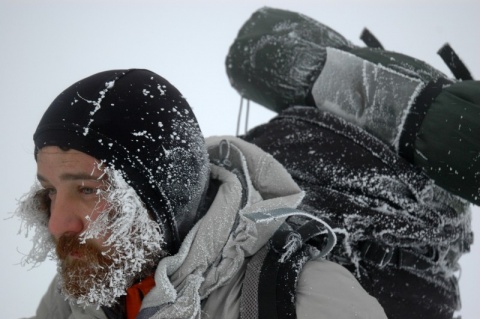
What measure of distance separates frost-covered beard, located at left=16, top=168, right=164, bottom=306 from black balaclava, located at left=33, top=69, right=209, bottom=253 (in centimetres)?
2

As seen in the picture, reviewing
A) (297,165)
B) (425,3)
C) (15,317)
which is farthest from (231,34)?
(297,165)

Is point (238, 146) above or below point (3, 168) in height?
above

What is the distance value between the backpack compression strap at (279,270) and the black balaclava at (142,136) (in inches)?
6.0

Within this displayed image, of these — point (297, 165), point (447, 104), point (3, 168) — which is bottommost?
point (3, 168)

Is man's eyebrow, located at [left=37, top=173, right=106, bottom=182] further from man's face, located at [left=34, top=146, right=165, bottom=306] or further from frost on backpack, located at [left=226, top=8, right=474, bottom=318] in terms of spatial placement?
frost on backpack, located at [left=226, top=8, right=474, bottom=318]

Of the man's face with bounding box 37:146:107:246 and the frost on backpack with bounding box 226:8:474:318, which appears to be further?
the frost on backpack with bounding box 226:8:474:318

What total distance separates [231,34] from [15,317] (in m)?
1.68

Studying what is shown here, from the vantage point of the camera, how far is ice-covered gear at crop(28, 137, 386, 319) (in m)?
0.98

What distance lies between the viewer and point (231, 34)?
302cm

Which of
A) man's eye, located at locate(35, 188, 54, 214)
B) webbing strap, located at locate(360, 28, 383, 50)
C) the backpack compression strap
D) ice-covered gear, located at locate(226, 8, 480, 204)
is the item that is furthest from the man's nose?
webbing strap, located at locate(360, 28, 383, 50)

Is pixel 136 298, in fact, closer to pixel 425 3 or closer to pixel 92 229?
pixel 92 229

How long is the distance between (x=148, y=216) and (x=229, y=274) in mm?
172

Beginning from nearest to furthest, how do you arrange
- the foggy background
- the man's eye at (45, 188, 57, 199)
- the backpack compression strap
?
1. the backpack compression strap
2. the man's eye at (45, 188, 57, 199)
3. the foggy background

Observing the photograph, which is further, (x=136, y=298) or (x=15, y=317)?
(x=15, y=317)
